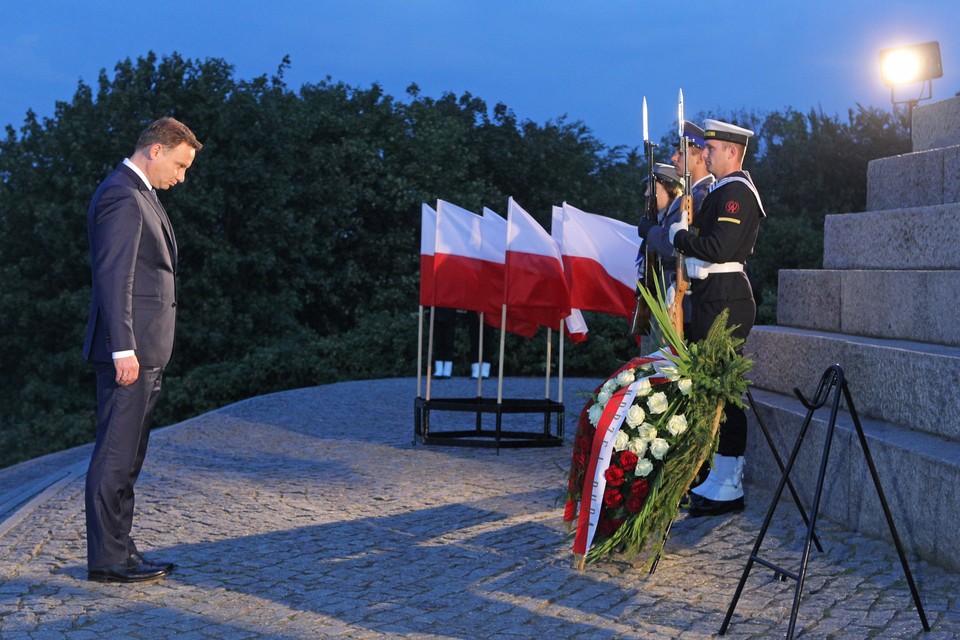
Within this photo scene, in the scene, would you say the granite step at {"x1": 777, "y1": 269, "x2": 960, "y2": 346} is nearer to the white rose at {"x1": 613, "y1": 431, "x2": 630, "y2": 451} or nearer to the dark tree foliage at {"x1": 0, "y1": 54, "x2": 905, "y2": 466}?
the white rose at {"x1": 613, "y1": 431, "x2": 630, "y2": 451}

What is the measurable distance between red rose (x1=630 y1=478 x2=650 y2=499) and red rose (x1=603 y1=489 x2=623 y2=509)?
79 mm

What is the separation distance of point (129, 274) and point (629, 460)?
253 cm

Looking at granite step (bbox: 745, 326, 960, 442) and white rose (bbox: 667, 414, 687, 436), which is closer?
white rose (bbox: 667, 414, 687, 436)

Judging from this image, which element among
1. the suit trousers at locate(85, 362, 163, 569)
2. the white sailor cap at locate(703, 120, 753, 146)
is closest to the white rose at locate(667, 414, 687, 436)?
the white sailor cap at locate(703, 120, 753, 146)

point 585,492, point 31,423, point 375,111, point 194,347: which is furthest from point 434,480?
point 375,111

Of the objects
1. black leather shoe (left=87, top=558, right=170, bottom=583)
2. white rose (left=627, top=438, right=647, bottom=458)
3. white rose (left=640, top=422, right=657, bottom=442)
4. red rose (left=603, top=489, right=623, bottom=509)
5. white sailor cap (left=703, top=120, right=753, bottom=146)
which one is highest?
white sailor cap (left=703, top=120, right=753, bottom=146)

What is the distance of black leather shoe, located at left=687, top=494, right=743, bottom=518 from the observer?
6.81 meters

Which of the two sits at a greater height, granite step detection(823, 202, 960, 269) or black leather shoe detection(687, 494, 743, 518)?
granite step detection(823, 202, 960, 269)

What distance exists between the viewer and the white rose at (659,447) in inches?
216

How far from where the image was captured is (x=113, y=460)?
17.6ft

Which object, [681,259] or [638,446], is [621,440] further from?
[681,259]

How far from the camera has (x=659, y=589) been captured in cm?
534

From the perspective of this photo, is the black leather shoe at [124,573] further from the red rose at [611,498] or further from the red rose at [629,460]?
the red rose at [629,460]

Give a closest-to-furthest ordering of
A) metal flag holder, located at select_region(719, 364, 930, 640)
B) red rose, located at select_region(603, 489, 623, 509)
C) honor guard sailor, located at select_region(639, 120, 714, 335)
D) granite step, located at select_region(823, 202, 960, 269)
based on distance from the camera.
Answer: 1. metal flag holder, located at select_region(719, 364, 930, 640)
2. red rose, located at select_region(603, 489, 623, 509)
3. honor guard sailor, located at select_region(639, 120, 714, 335)
4. granite step, located at select_region(823, 202, 960, 269)
